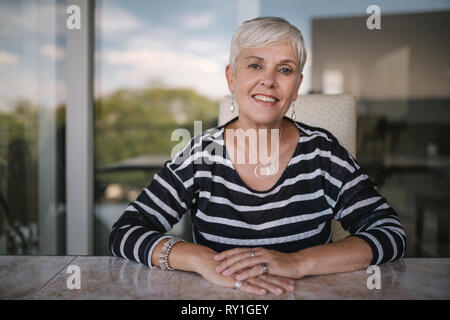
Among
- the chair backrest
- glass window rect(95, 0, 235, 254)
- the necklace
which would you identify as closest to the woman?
the necklace

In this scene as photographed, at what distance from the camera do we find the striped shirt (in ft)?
3.60

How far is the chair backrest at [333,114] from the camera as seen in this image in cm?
145

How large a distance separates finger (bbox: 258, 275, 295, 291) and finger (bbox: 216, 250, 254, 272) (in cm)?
8

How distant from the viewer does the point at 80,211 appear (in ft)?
6.91

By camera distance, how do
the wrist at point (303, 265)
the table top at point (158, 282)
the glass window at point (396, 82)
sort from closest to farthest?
the table top at point (158, 282)
the wrist at point (303, 265)
the glass window at point (396, 82)

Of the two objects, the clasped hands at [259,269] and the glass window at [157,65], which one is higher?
the glass window at [157,65]

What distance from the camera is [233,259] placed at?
81 centimetres

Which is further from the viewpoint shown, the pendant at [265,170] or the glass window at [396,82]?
the glass window at [396,82]

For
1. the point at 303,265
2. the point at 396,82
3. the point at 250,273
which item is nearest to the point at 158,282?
the point at 250,273

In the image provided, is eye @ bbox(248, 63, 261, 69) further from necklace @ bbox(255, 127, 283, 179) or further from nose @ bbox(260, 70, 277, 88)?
necklace @ bbox(255, 127, 283, 179)

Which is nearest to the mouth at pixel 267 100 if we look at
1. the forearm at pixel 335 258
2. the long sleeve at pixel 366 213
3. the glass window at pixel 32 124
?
the long sleeve at pixel 366 213

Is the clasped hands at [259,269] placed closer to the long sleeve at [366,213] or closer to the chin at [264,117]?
the long sleeve at [366,213]

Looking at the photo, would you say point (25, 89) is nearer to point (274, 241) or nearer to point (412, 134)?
point (274, 241)

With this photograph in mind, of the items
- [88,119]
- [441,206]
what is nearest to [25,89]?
[88,119]
